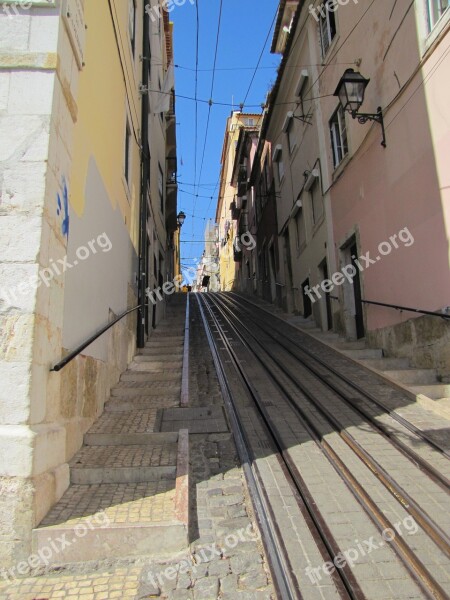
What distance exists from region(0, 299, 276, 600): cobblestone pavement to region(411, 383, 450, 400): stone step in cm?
322

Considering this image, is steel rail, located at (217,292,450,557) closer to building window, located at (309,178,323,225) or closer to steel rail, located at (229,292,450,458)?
steel rail, located at (229,292,450,458)

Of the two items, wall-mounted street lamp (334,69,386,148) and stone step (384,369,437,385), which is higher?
wall-mounted street lamp (334,69,386,148)

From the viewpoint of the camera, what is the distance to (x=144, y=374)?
8.34 metres

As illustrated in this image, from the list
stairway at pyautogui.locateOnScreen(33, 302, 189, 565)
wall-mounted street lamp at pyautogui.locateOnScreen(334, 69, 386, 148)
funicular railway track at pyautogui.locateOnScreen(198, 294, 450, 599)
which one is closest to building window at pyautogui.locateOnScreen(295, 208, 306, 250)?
wall-mounted street lamp at pyautogui.locateOnScreen(334, 69, 386, 148)

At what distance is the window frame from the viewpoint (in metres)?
11.6

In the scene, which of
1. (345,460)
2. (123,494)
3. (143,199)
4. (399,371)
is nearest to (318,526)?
(345,460)

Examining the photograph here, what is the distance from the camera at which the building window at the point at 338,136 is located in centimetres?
1166

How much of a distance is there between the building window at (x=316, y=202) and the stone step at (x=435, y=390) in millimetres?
7461

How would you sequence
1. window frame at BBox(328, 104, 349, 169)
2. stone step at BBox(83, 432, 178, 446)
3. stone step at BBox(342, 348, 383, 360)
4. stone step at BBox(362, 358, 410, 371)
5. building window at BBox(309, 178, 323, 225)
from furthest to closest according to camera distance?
1. building window at BBox(309, 178, 323, 225)
2. window frame at BBox(328, 104, 349, 169)
3. stone step at BBox(342, 348, 383, 360)
4. stone step at BBox(362, 358, 410, 371)
5. stone step at BBox(83, 432, 178, 446)

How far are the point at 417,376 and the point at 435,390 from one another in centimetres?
65

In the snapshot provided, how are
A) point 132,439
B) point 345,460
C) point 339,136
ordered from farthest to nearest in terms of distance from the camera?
point 339,136 < point 132,439 < point 345,460

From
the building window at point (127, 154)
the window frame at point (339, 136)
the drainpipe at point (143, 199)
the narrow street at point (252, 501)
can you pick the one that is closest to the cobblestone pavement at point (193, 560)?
the narrow street at point (252, 501)

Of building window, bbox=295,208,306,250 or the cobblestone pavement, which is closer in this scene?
the cobblestone pavement

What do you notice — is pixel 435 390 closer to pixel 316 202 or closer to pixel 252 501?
pixel 252 501
